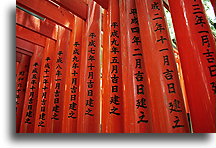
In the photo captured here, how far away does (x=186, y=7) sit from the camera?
147 centimetres

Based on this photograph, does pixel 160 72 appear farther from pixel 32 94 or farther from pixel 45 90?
pixel 32 94

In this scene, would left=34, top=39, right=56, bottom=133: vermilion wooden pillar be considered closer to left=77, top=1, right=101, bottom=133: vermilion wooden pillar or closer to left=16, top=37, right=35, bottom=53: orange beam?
left=16, top=37, right=35, bottom=53: orange beam

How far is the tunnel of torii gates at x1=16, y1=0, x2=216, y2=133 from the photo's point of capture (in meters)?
1.25

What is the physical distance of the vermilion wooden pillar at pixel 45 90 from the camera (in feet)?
7.87

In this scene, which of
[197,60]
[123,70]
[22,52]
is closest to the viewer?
[197,60]

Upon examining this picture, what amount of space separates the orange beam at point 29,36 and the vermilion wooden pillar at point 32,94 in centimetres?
17

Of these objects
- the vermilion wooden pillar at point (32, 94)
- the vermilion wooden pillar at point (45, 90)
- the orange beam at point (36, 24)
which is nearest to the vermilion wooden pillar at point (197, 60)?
the vermilion wooden pillar at point (45, 90)

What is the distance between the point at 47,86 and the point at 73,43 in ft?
2.60

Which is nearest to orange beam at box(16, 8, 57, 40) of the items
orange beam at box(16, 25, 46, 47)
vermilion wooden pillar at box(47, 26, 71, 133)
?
vermilion wooden pillar at box(47, 26, 71, 133)

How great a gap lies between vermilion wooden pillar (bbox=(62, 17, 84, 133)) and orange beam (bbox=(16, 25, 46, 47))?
0.78 m

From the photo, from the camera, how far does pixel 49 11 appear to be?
8.23 ft

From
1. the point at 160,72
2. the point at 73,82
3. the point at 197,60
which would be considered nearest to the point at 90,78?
the point at 73,82

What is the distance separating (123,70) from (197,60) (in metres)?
0.66

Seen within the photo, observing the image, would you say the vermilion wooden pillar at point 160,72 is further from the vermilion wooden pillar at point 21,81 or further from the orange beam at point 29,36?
the vermilion wooden pillar at point 21,81
